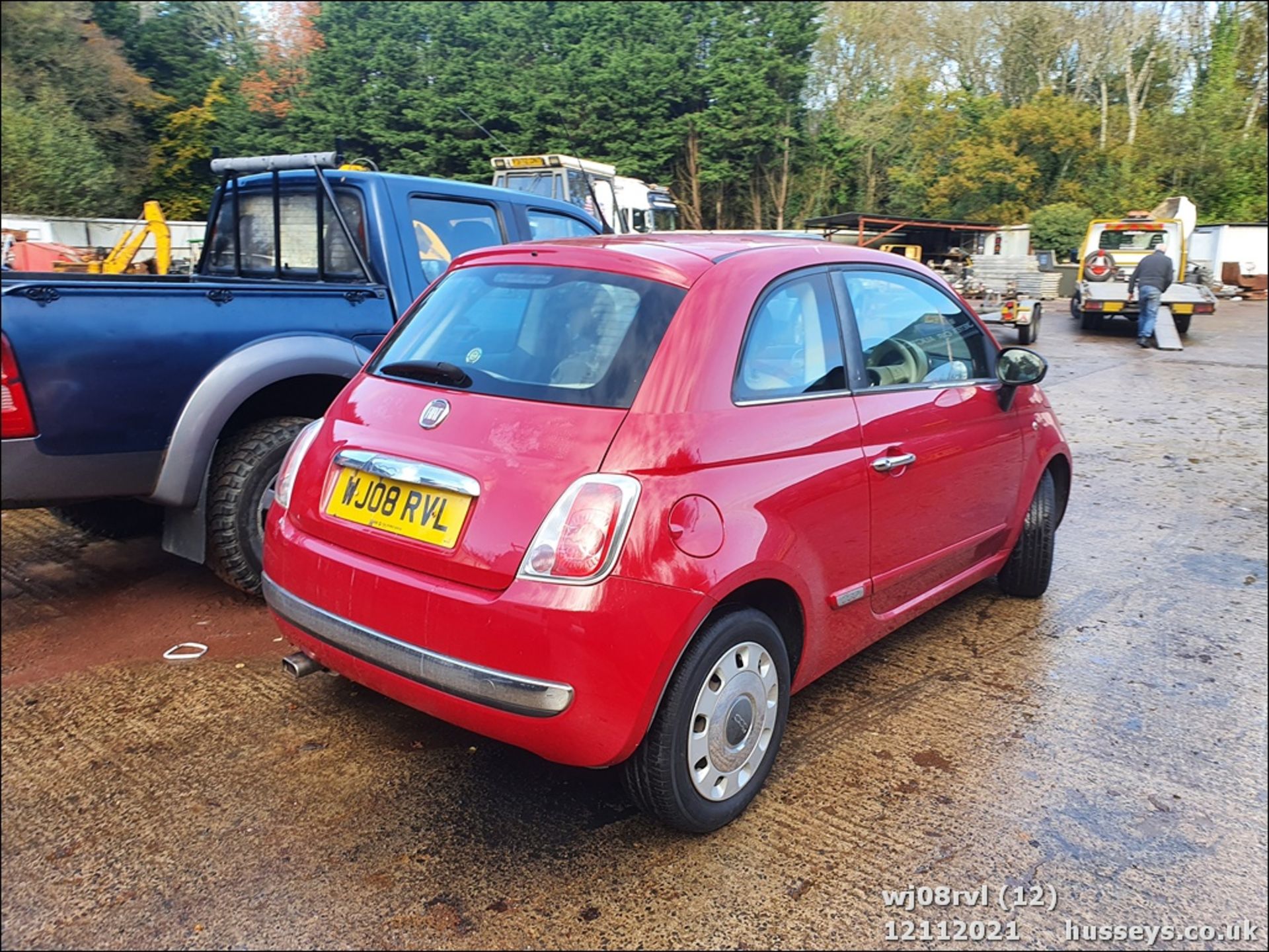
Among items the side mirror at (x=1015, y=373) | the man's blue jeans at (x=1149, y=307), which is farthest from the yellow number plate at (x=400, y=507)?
the man's blue jeans at (x=1149, y=307)

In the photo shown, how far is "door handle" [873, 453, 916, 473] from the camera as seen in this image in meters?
3.13

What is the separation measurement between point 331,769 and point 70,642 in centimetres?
164

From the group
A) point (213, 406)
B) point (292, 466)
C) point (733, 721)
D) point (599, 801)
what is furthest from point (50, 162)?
point (733, 721)

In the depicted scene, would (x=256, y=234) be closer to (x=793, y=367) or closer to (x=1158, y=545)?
(x=793, y=367)

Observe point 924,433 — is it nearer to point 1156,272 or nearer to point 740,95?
point 1156,272

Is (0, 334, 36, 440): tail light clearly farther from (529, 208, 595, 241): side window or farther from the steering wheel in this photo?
(529, 208, 595, 241): side window

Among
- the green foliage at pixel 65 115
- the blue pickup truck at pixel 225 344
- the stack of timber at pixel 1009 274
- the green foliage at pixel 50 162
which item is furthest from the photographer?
the green foliage at pixel 65 115

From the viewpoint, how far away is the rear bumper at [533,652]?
2.30m

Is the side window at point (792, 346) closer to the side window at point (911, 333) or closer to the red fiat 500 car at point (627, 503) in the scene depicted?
the red fiat 500 car at point (627, 503)

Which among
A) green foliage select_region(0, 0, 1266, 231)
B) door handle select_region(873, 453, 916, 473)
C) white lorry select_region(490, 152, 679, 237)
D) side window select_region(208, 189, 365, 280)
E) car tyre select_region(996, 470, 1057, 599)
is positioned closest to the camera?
door handle select_region(873, 453, 916, 473)

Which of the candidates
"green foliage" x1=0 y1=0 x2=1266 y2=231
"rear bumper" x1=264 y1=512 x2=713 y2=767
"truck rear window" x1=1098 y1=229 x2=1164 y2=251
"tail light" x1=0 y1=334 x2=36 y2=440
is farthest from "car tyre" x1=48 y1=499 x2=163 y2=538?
"green foliage" x1=0 y1=0 x2=1266 y2=231

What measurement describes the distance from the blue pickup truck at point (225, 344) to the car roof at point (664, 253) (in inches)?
48.7

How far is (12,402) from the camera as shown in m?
3.17

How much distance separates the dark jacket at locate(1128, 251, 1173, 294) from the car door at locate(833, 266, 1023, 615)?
14.7 m
